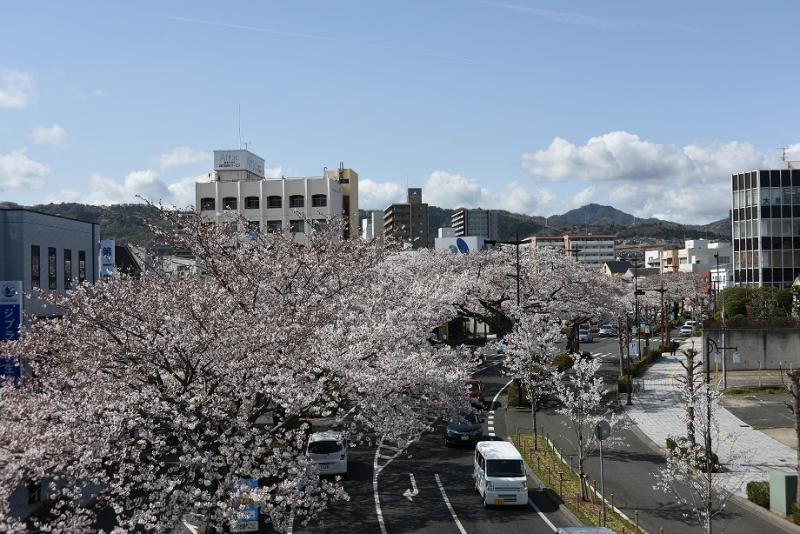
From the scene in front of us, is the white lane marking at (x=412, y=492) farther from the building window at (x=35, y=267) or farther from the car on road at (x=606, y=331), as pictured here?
the car on road at (x=606, y=331)

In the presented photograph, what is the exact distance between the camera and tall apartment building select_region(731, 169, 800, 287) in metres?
68.1

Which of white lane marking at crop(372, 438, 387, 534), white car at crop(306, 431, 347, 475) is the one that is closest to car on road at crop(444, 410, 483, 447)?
white lane marking at crop(372, 438, 387, 534)

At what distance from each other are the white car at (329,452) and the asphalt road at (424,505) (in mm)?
590

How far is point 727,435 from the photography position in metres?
29.0

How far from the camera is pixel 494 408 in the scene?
34.2 m

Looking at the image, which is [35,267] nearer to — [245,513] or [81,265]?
[81,265]

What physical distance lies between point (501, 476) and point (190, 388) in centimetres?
1032

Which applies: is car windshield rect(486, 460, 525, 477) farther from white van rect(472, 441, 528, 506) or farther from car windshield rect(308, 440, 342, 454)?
car windshield rect(308, 440, 342, 454)

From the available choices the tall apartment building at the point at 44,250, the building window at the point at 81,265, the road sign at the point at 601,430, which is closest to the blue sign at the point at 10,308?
the tall apartment building at the point at 44,250

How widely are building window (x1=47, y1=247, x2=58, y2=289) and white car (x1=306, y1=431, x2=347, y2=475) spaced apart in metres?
17.1

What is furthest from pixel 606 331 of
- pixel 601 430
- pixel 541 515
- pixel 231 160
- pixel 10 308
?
pixel 10 308

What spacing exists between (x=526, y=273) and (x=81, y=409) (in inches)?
1414

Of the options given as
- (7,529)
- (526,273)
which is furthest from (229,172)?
(7,529)

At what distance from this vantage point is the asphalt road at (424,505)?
1839cm
